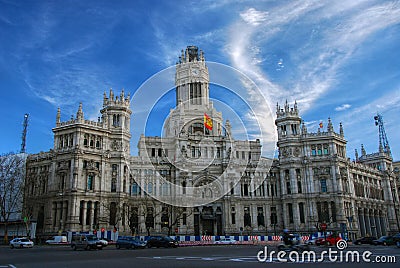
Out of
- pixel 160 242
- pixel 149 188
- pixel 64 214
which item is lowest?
pixel 160 242

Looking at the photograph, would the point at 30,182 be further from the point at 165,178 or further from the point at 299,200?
the point at 299,200

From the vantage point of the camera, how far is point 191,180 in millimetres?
80625

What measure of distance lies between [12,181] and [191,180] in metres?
36.5

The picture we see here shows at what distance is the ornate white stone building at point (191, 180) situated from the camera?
238ft

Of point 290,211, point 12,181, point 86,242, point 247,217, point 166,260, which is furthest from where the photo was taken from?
point 247,217

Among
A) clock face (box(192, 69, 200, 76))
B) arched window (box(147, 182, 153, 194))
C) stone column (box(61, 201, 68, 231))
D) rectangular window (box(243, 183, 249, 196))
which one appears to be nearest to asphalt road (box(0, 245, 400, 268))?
stone column (box(61, 201, 68, 231))

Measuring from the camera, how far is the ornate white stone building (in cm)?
7262

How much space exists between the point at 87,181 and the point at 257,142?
43.6m

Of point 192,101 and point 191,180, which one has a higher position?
point 192,101

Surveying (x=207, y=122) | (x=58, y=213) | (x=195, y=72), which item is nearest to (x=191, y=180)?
(x=207, y=122)

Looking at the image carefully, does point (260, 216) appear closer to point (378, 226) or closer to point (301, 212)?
point (301, 212)

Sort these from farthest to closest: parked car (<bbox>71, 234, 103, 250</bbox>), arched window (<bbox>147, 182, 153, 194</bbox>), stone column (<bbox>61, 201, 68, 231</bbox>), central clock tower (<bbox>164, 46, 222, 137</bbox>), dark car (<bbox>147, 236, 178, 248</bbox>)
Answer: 1. central clock tower (<bbox>164, 46, 222, 137</bbox>)
2. arched window (<bbox>147, 182, 153, 194</bbox>)
3. stone column (<bbox>61, 201, 68, 231</bbox>)
4. dark car (<bbox>147, 236, 178, 248</bbox>)
5. parked car (<bbox>71, 234, 103, 250</bbox>)

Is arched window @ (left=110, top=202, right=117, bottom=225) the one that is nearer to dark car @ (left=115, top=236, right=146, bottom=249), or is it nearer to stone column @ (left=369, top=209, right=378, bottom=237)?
dark car @ (left=115, top=236, right=146, bottom=249)

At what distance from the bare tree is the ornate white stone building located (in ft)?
6.13
